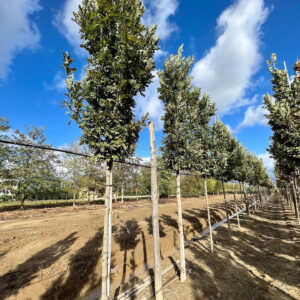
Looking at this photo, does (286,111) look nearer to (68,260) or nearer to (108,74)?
(108,74)

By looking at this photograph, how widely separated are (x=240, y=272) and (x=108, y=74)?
33.3 feet

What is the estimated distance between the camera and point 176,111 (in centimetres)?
834

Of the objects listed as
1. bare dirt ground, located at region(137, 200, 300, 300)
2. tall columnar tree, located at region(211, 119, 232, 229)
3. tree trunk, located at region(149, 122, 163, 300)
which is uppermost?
tall columnar tree, located at region(211, 119, 232, 229)

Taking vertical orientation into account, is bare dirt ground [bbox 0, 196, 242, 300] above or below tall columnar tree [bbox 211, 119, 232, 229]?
below

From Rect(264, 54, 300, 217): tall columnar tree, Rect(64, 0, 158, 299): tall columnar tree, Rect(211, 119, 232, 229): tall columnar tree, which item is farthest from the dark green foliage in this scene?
Rect(211, 119, 232, 229): tall columnar tree

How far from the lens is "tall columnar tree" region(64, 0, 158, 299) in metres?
4.26

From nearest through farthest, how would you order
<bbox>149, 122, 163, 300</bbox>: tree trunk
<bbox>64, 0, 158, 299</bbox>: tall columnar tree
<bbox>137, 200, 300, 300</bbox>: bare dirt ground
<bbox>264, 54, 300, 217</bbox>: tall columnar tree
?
<bbox>64, 0, 158, 299</bbox>: tall columnar tree < <bbox>149, 122, 163, 300</bbox>: tree trunk < <bbox>137, 200, 300, 300</bbox>: bare dirt ground < <bbox>264, 54, 300, 217</bbox>: tall columnar tree

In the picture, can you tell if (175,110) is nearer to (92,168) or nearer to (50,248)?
(50,248)

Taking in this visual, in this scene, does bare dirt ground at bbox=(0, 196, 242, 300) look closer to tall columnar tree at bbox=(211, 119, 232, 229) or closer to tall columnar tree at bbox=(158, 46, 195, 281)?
tall columnar tree at bbox=(158, 46, 195, 281)

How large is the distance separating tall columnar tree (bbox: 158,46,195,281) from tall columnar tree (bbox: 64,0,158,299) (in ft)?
11.5

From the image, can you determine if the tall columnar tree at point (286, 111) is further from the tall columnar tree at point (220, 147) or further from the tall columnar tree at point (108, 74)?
the tall columnar tree at point (108, 74)

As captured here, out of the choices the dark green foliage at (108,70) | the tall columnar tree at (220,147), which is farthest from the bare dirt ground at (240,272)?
the dark green foliage at (108,70)

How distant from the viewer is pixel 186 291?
641 centimetres

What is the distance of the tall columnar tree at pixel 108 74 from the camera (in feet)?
14.0
